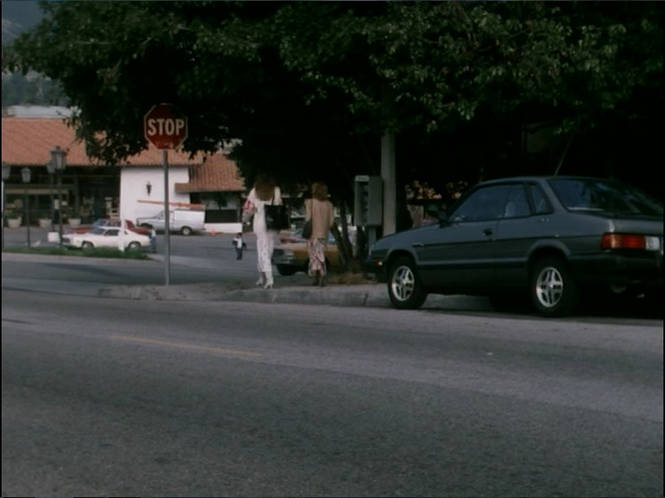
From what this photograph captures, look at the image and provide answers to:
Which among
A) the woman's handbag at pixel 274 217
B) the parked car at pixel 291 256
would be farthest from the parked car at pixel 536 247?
the parked car at pixel 291 256

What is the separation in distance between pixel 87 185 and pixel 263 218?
7326mm

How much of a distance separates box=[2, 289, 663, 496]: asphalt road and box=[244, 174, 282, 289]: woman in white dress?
4.37 m

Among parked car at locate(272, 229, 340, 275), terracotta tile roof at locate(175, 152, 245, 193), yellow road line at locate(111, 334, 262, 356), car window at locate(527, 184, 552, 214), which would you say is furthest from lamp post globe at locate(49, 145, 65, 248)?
parked car at locate(272, 229, 340, 275)

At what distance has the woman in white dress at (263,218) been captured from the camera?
1057 cm

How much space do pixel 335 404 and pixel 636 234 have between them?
1.67 metres

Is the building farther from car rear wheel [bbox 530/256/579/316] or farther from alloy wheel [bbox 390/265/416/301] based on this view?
alloy wheel [bbox 390/265/416/301]

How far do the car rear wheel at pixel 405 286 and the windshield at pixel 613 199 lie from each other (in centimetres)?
629

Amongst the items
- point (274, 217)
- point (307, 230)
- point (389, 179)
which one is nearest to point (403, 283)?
point (274, 217)

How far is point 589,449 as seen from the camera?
345 cm

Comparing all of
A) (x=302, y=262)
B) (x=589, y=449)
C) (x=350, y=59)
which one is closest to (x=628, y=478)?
(x=589, y=449)

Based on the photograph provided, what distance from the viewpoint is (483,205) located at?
752 centimetres

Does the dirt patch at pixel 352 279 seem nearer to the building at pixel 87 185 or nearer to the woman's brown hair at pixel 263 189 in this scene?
the woman's brown hair at pixel 263 189

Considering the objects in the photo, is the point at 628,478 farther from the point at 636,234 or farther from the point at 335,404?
the point at 335,404

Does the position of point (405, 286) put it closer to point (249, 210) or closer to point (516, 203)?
point (249, 210)
